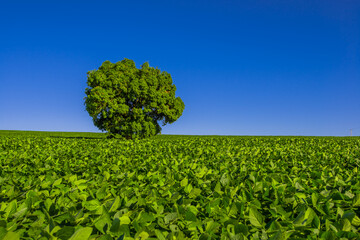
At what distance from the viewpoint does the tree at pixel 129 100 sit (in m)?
23.8

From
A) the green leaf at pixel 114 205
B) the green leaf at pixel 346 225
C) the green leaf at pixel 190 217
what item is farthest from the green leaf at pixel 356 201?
the green leaf at pixel 114 205

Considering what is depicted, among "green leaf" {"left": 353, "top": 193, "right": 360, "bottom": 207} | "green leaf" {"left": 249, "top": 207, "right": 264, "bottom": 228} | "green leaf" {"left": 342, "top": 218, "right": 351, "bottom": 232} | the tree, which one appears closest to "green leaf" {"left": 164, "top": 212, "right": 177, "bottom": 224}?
"green leaf" {"left": 249, "top": 207, "right": 264, "bottom": 228}

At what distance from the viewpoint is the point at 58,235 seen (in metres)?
1.43

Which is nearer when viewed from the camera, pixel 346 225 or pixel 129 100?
pixel 346 225

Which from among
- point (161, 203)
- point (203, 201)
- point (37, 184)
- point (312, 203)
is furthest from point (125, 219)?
point (37, 184)

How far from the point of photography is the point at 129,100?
25.9 m

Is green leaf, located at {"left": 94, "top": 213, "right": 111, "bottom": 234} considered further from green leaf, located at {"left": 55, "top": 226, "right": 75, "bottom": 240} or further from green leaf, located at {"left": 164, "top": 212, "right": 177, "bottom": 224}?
green leaf, located at {"left": 164, "top": 212, "right": 177, "bottom": 224}

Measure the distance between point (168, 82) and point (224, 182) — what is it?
25707 mm

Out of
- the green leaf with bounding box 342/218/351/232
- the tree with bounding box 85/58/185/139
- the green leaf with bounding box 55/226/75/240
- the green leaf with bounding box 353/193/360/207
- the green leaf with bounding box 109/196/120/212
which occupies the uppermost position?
the tree with bounding box 85/58/185/139

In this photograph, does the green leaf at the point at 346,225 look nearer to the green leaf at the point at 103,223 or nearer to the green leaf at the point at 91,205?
the green leaf at the point at 103,223

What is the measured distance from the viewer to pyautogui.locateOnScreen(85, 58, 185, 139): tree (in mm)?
23750

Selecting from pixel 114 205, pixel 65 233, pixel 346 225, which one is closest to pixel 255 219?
pixel 346 225

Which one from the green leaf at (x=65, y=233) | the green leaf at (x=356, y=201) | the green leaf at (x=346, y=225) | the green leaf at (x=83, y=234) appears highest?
the green leaf at (x=356, y=201)

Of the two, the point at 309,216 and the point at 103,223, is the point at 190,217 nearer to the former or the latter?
the point at 103,223
